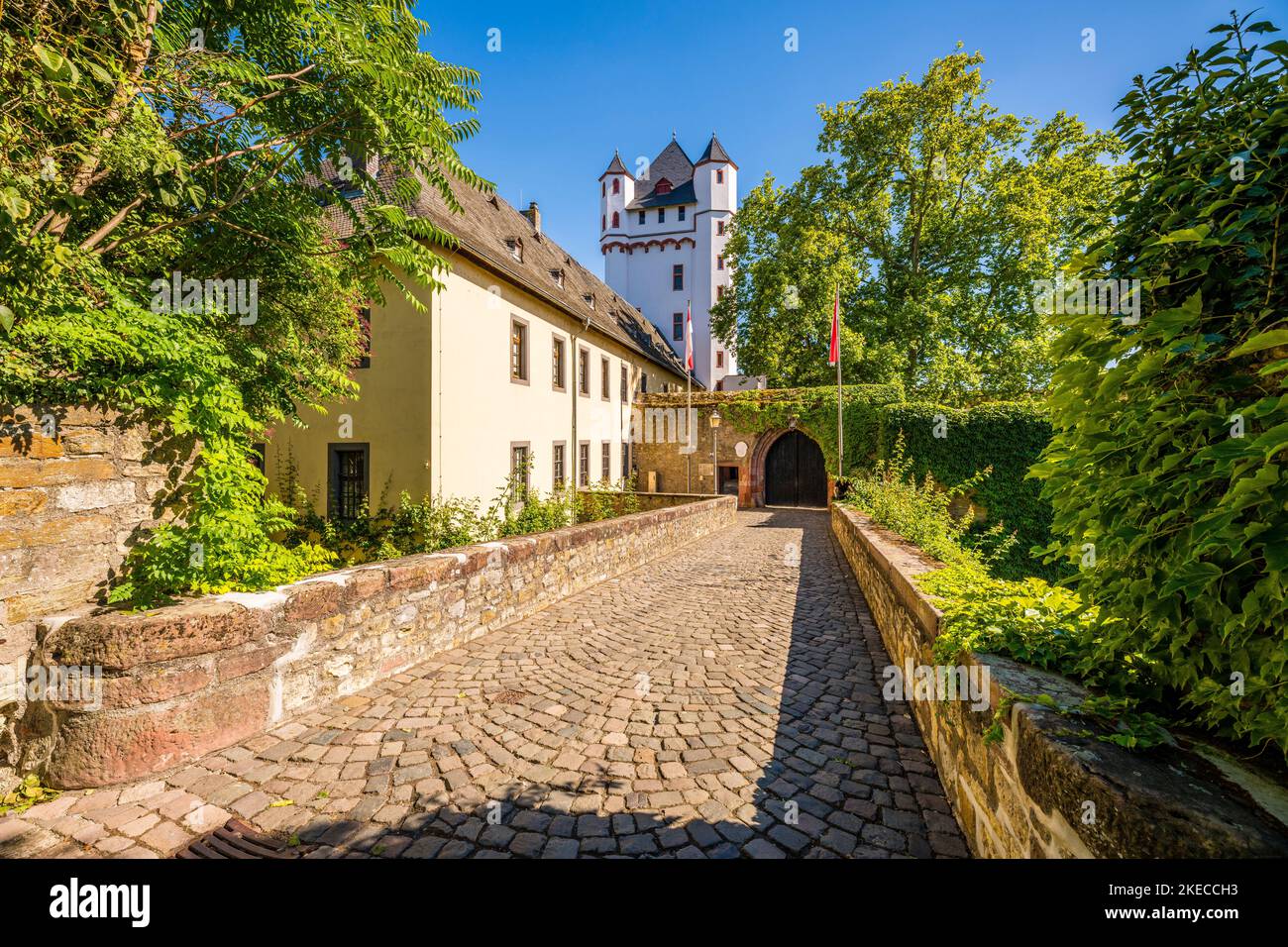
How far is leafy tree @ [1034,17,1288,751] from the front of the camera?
1381 millimetres

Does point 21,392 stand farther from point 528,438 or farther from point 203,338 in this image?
point 528,438

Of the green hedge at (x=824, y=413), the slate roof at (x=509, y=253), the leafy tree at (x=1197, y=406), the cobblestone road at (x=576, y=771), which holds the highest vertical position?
the slate roof at (x=509, y=253)

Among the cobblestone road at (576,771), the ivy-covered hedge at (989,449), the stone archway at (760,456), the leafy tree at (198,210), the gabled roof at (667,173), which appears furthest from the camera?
the gabled roof at (667,173)

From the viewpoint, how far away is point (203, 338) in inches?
163

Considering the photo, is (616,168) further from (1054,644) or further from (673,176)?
(1054,644)

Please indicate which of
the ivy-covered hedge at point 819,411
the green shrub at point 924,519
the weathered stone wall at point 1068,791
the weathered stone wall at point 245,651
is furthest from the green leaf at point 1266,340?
the ivy-covered hedge at point 819,411

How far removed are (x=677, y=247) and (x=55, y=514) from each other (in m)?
37.9

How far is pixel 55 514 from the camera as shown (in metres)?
3.62

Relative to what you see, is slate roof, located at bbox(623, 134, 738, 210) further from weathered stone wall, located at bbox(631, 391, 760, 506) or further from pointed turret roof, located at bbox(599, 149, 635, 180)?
weathered stone wall, located at bbox(631, 391, 760, 506)

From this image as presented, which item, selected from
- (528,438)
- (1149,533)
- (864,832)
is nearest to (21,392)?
(864,832)

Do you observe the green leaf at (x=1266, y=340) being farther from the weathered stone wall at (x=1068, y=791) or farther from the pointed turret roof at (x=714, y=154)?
the pointed turret roof at (x=714, y=154)

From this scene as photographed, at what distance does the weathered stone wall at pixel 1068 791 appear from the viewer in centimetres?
131

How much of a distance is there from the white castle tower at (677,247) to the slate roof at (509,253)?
10.4 meters

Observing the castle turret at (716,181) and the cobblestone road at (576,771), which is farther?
the castle turret at (716,181)
